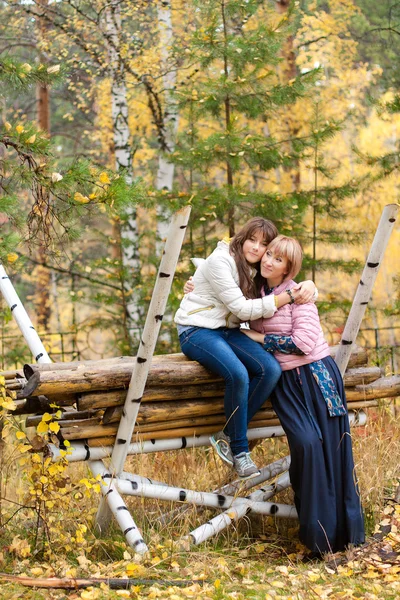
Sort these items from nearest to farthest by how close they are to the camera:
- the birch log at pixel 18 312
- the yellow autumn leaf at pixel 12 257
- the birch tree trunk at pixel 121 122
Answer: the yellow autumn leaf at pixel 12 257, the birch log at pixel 18 312, the birch tree trunk at pixel 121 122

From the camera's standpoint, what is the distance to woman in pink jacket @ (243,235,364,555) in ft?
15.7

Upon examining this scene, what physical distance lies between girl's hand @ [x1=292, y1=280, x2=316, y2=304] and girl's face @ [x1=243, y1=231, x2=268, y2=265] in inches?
13.1

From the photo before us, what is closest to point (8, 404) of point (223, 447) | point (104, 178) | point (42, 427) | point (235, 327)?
point (42, 427)

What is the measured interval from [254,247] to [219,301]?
42 cm

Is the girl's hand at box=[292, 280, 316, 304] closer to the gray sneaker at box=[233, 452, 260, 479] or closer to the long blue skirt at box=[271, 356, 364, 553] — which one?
the long blue skirt at box=[271, 356, 364, 553]

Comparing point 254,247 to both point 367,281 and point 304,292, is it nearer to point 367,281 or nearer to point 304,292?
point 304,292

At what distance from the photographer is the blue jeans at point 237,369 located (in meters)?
4.70

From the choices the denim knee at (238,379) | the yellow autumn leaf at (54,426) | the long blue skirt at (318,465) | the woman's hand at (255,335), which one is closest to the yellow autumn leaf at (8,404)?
the yellow autumn leaf at (54,426)

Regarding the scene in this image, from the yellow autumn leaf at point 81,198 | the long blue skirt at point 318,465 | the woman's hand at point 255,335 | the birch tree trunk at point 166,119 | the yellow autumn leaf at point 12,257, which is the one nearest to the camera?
the yellow autumn leaf at point 81,198

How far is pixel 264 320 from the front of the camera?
4.96 metres

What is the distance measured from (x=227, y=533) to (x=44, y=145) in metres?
2.95

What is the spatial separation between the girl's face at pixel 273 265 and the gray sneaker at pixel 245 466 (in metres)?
1.18

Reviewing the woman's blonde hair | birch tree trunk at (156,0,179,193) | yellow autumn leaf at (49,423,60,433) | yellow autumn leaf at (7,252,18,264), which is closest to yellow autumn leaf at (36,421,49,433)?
yellow autumn leaf at (49,423,60,433)

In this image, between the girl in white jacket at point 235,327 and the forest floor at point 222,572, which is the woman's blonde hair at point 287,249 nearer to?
the girl in white jacket at point 235,327
